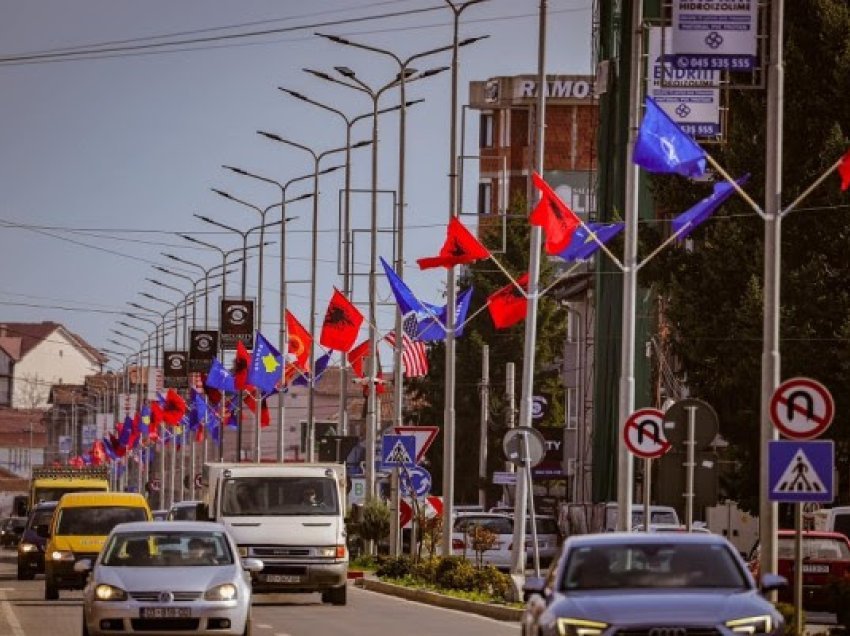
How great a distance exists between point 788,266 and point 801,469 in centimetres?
3062

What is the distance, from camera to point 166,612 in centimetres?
2739

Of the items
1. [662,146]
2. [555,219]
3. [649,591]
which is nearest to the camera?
[649,591]

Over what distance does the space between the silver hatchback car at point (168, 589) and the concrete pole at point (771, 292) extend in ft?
18.2

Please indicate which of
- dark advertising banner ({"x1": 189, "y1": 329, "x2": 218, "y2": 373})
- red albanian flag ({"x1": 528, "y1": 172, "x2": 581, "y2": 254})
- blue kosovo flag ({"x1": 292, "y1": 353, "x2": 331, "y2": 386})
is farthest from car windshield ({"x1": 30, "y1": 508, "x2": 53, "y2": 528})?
dark advertising banner ({"x1": 189, "y1": 329, "x2": 218, "y2": 373})

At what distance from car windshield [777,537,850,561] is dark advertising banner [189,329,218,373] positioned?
53.4m

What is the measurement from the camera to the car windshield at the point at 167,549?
94.1ft

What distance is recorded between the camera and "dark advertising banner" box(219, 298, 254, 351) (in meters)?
84.7

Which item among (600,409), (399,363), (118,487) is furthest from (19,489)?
(399,363)

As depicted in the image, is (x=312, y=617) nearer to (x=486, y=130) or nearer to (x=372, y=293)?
(x=372, y=293)

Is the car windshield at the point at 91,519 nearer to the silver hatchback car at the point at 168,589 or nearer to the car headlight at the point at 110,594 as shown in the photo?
the silver hatchback car at the point at 168,589

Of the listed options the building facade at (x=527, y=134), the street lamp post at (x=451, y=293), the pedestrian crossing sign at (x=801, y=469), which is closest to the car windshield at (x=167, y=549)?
the pedestrian crossing sign at (x=801, y=469)

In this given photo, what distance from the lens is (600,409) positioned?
76438 mm

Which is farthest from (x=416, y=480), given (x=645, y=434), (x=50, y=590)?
(x=645, y=434)

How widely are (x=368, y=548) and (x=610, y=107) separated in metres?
16.8
